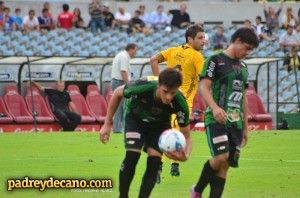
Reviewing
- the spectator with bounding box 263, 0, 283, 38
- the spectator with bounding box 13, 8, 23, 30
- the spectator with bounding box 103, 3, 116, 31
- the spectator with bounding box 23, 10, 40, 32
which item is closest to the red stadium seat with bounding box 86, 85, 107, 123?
the spectator with bounding box 23, 10, 40, 32

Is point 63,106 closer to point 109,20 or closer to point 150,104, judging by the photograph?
point 109,20

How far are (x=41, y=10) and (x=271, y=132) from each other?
16.1 metres

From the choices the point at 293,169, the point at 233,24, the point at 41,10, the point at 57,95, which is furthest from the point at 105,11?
the point at 293,169

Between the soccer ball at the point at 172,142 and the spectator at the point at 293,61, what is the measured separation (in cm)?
2362

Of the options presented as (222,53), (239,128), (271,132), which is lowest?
(271,132)

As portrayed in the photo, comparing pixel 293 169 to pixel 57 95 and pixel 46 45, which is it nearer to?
pixel 57 95

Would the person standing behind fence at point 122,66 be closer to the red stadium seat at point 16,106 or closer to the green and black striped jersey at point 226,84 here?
the red stadium seat at point 16,106

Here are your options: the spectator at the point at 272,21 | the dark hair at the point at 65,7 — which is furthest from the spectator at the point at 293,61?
the dark hair at the point at 65,7

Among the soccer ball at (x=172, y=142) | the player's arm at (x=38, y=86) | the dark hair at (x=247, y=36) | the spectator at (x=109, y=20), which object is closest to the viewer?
the soccer ball at (x=172, y=142)

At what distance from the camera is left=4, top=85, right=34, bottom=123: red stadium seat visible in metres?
29.5

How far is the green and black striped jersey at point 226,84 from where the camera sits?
40.4 feet

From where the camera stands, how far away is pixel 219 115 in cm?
1193

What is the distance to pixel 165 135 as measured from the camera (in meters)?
11.3

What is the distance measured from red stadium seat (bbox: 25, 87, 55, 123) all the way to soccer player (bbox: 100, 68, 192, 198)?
57.7 ft
